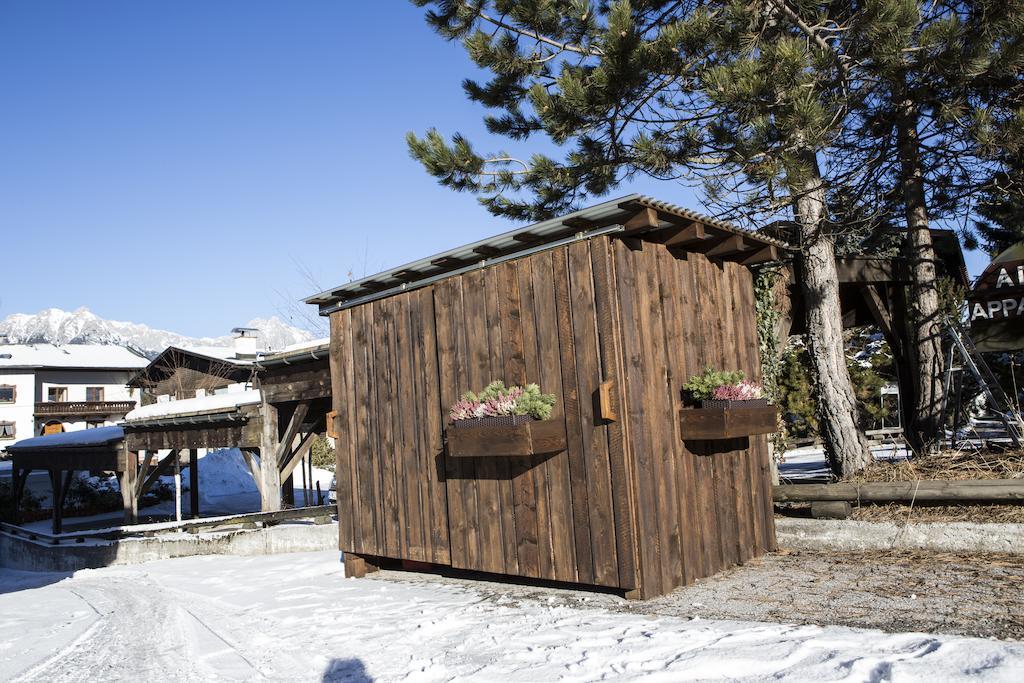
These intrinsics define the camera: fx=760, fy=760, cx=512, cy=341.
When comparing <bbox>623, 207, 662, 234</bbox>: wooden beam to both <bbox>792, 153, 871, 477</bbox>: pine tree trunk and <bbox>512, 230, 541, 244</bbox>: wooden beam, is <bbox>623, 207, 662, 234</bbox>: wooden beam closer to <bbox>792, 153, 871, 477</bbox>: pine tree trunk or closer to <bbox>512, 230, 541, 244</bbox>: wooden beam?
<bbox>512, 230, 541, 244</bbox>: wooden beam

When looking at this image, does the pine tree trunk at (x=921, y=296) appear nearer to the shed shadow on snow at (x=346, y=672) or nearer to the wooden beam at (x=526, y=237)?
the wooden beam at (x=526, y=237)

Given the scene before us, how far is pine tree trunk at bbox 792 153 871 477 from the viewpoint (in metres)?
8.05

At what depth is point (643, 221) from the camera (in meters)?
5.47

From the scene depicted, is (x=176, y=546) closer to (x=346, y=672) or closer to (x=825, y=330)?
(x=346, y=672)

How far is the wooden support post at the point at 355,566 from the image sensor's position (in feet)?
26.1

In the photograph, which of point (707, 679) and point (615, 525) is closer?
point (707, 679)

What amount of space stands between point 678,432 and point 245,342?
25406 mm

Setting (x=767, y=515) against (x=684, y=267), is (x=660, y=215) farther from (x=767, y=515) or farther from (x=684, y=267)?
(x=767, y=515)

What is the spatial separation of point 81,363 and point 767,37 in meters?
38.1

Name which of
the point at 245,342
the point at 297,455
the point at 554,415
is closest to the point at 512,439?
the point at 554,415

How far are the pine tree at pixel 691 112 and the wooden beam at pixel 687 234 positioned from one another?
1.57 m

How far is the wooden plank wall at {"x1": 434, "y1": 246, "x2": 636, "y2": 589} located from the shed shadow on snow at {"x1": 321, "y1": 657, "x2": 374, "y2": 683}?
187cm

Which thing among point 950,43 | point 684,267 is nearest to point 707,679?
point 684,267

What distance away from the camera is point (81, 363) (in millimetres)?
37531
